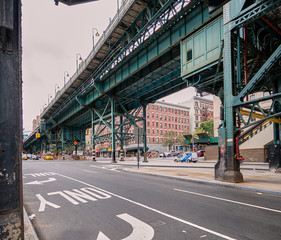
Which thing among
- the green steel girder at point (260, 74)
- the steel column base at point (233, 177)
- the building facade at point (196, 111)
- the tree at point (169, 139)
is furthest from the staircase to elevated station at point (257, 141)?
the building facade at point (196, 111)

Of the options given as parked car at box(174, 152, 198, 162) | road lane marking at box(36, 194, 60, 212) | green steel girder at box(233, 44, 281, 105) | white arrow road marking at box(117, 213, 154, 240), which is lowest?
parked car at box(174, 152, 198, 162)

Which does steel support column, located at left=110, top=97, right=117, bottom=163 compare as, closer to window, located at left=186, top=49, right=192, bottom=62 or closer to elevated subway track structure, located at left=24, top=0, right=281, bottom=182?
elevated subway track structure, located at left=24, top=0, right=281, bottom=182

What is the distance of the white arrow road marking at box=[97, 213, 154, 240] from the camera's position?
4.26 m

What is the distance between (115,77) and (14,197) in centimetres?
2887

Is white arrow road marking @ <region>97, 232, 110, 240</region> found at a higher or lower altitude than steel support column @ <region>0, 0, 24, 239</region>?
lower

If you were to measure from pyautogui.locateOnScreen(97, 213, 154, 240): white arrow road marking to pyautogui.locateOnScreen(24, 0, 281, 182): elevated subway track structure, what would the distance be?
24.4 ft

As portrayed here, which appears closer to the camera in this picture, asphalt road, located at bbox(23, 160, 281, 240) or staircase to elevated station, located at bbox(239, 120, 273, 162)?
asphalt road, located at bbox(23, 160, 281, 240)

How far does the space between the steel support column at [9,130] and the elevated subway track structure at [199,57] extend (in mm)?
10350

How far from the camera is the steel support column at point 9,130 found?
2270mm

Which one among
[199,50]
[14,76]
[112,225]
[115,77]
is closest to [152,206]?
[112,225]

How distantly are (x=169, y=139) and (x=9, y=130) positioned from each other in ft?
254

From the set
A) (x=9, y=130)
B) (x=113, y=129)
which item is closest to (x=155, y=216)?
(x=9, y=130)

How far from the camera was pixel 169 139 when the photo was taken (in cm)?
7838

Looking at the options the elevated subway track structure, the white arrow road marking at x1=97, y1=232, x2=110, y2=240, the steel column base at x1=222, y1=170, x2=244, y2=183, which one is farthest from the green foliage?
the white arrow road marking at x1=97, y1=232, x2=110, y2=240
